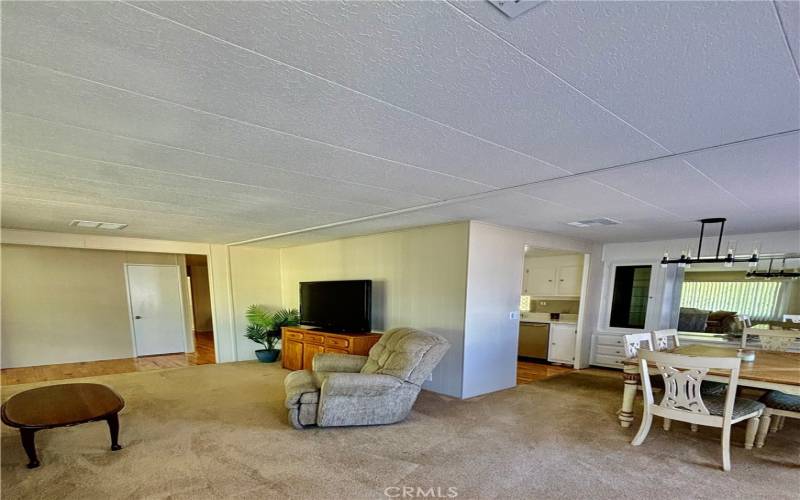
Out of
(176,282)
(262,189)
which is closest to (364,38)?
(262,189)

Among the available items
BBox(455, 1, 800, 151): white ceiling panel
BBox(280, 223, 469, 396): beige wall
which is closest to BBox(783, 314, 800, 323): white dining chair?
BBox(280, 223, 469, 396): beige wall

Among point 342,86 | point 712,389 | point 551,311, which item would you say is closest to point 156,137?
point 342,86

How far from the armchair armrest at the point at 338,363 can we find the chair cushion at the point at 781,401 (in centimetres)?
381

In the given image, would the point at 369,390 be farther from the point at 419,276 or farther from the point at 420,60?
the point at 420,60

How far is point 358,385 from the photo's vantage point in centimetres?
319

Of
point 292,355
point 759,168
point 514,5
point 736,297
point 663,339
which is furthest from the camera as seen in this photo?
point 292,355

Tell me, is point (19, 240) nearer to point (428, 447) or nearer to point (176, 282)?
point (176, 282)

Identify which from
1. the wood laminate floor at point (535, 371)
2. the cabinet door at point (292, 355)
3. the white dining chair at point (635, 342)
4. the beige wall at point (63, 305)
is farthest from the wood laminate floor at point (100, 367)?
the white dining chair at point (635, 342)

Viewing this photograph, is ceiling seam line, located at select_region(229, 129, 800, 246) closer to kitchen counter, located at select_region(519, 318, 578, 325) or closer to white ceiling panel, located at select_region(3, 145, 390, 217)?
white ceiling panel, located at select_region(3, 145, 390, 217)

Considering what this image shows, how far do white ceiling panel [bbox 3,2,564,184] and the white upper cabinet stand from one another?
17.4ft

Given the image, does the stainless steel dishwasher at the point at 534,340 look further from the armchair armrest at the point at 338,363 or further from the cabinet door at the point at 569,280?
the armchair armrest at the point at 338,363

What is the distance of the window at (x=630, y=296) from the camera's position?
576 centimetres

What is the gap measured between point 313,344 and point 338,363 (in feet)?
4.85

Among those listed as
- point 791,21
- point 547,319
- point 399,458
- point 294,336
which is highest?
point 791,21
